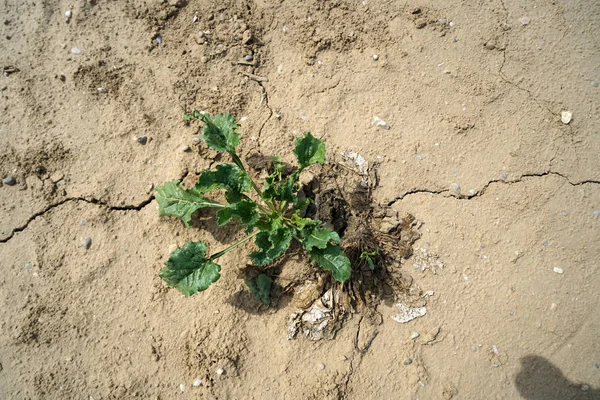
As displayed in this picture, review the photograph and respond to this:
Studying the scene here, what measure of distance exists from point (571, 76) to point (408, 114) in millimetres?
1497

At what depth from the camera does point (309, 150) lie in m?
2.93

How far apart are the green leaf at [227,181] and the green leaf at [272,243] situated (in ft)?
1.16

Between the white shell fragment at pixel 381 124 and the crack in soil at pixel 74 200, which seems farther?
the white shell fragment at pixel 381 124

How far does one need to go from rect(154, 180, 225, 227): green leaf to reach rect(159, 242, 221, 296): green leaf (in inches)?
10.7

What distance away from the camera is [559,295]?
319 cm

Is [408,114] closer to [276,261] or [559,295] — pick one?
[276,261]

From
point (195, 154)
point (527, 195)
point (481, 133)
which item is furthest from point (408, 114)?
point (195, 154)

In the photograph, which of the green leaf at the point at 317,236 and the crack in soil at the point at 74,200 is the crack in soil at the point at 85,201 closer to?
the crack in soil at the point at 74,200

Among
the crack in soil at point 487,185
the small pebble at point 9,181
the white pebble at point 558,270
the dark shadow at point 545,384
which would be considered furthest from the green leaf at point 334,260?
the small pebble at point 9,181

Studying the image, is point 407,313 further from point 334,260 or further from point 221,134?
point 221,134

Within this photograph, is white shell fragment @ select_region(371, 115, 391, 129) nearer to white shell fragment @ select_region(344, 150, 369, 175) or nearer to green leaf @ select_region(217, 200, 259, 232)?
white shell fragment @ select_region(344, 150, 369, 175)

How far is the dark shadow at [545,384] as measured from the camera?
10.0 ft

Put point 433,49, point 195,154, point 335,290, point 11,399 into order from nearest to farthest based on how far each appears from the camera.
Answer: point 11,399 < point 335,290 < point 195,154 < point 433,49

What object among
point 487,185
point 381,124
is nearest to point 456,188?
point 487,185
